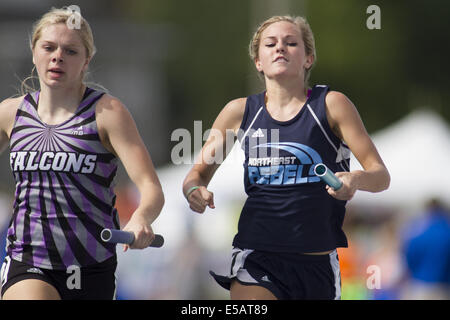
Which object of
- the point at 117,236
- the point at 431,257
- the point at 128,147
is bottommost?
the point at 431,257

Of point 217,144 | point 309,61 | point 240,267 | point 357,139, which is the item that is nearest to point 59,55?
point 217,144

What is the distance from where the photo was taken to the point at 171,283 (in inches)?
596

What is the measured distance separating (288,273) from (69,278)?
122cm

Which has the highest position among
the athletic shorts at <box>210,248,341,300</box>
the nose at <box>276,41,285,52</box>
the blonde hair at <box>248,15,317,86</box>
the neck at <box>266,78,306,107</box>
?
the blonde hair at <box>248,15,317,86</box>

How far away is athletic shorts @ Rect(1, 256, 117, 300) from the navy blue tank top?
861mm

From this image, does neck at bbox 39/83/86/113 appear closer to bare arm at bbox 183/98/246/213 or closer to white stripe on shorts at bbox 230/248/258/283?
bare arm at bbox 183/98/246/213

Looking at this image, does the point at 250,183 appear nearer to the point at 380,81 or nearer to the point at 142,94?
the point at 380,81

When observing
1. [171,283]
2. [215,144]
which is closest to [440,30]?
[171,283]

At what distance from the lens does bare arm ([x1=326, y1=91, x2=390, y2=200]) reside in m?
5.44

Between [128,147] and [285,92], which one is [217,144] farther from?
[128,147]

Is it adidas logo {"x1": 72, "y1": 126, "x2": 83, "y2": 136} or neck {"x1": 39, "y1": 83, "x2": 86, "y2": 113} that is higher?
neck {"x1": 39, "y1": 83, "x2": 86, "y2": 113}

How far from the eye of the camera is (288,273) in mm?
5570

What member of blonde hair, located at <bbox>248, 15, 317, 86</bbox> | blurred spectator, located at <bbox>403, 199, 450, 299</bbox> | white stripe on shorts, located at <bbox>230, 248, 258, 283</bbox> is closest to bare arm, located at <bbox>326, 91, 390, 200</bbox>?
blonde hair, located at <bbox>248, 15, 317, 86</bbox>
